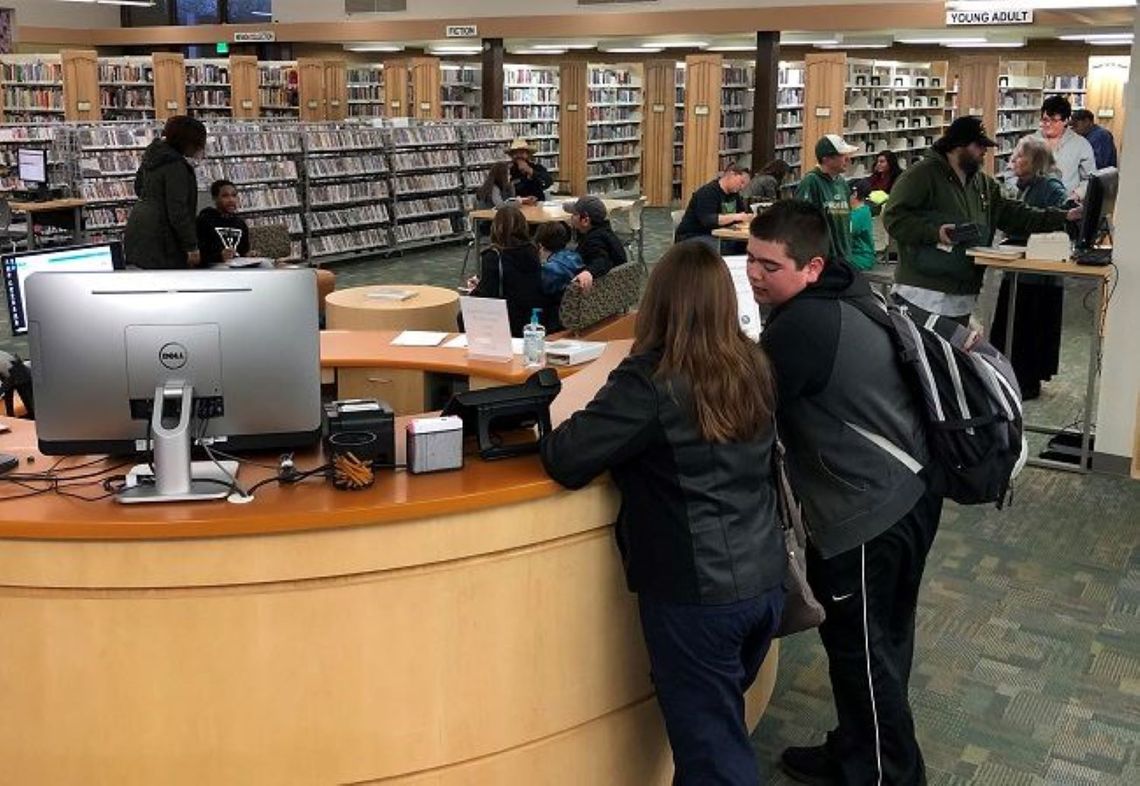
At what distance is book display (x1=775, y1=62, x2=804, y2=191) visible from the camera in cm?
1928

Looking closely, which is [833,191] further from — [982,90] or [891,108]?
[891,108]

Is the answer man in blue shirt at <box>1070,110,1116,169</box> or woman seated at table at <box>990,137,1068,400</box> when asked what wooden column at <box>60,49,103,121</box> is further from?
woman seated at table at <box>990,137,1068,400</box>

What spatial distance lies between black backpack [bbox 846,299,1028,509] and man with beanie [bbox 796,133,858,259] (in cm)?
470

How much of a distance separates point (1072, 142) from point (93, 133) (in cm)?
957

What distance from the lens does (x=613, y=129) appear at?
21047 mm

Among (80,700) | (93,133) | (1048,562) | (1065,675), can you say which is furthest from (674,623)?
(93,133)

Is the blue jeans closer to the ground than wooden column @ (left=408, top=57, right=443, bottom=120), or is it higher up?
closer to the ground

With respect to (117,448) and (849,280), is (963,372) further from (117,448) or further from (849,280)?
(117,448)

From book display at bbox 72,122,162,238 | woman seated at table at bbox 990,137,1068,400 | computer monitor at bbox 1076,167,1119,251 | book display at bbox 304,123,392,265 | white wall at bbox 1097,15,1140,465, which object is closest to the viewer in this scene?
white wall at bbox 1097,15,1140,465

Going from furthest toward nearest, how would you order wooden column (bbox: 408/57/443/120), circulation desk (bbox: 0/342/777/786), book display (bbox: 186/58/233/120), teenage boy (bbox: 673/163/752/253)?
book display (bbox: 186/58/233/120)
wooden column (bbox: 408/57/443/120)
teenage boy (bbox: 673/163/752/253)
circulation desk (bbox: 0/342/777/786)

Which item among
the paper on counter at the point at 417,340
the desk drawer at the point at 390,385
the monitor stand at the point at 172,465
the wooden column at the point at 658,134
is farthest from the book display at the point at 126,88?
the monitor stand at the point at 172,465

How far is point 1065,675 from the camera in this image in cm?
400

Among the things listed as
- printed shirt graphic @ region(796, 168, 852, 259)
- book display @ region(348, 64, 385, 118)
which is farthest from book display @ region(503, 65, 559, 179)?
printed shirt graphic @ region(796, 168, 852, 259)

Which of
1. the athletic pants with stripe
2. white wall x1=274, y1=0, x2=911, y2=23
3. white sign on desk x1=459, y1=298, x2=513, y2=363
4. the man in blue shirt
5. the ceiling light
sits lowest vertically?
the athletic pants with stripe
